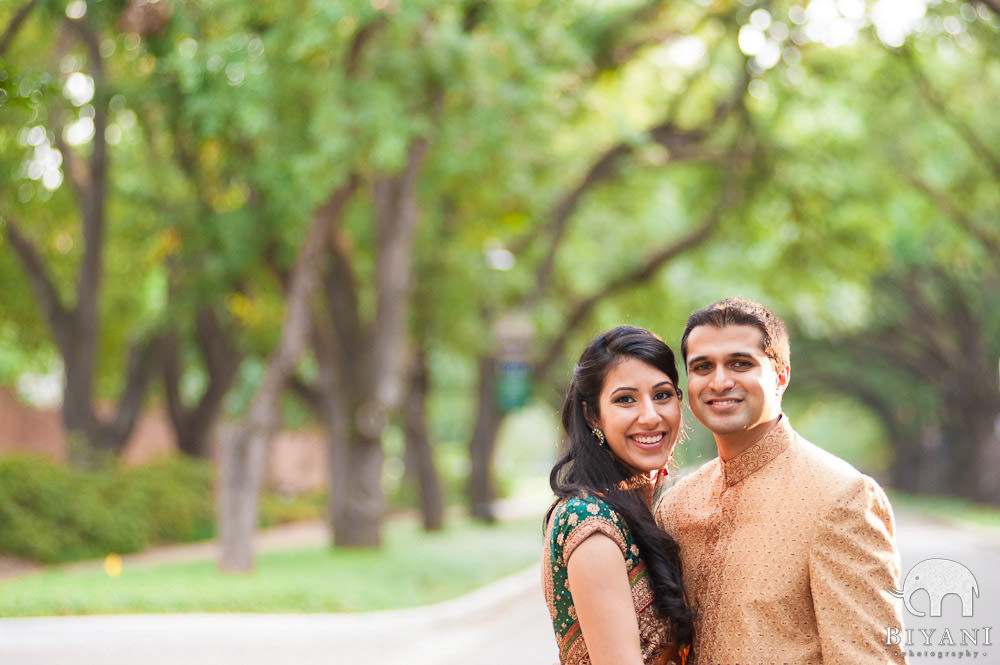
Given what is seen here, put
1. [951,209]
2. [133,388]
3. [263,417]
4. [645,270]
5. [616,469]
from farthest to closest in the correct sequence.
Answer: [133,388] < [645,270] < [951,209] < [263,417] < [616,469]

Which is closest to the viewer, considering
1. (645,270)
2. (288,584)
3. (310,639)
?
(310,639)

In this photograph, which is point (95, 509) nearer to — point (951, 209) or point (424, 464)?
point (424, 464)

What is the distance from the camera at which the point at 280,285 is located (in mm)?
16969

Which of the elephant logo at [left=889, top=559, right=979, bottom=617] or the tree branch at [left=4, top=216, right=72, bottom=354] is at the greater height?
the tree branch at [left=4, top=216, right=72, bottom=354]

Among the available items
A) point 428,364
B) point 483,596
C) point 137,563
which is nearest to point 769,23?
point 483,596

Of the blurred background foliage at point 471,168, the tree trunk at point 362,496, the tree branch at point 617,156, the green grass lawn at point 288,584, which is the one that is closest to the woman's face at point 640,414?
the blurred background foliage at point 471,168

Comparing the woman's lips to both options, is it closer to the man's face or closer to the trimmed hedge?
the man's face

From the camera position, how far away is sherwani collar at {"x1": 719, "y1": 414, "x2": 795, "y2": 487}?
3072mm

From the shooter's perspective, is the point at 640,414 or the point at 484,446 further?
the point at 484,446

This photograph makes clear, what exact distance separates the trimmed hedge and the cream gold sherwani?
604 inches

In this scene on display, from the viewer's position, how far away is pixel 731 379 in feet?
9.66

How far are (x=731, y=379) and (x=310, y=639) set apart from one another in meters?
8.22

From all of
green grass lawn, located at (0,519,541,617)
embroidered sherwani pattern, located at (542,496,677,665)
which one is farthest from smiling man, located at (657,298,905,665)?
green grass lawn, located at (0,519,541,617)

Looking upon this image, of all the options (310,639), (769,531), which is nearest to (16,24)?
(310,639)
